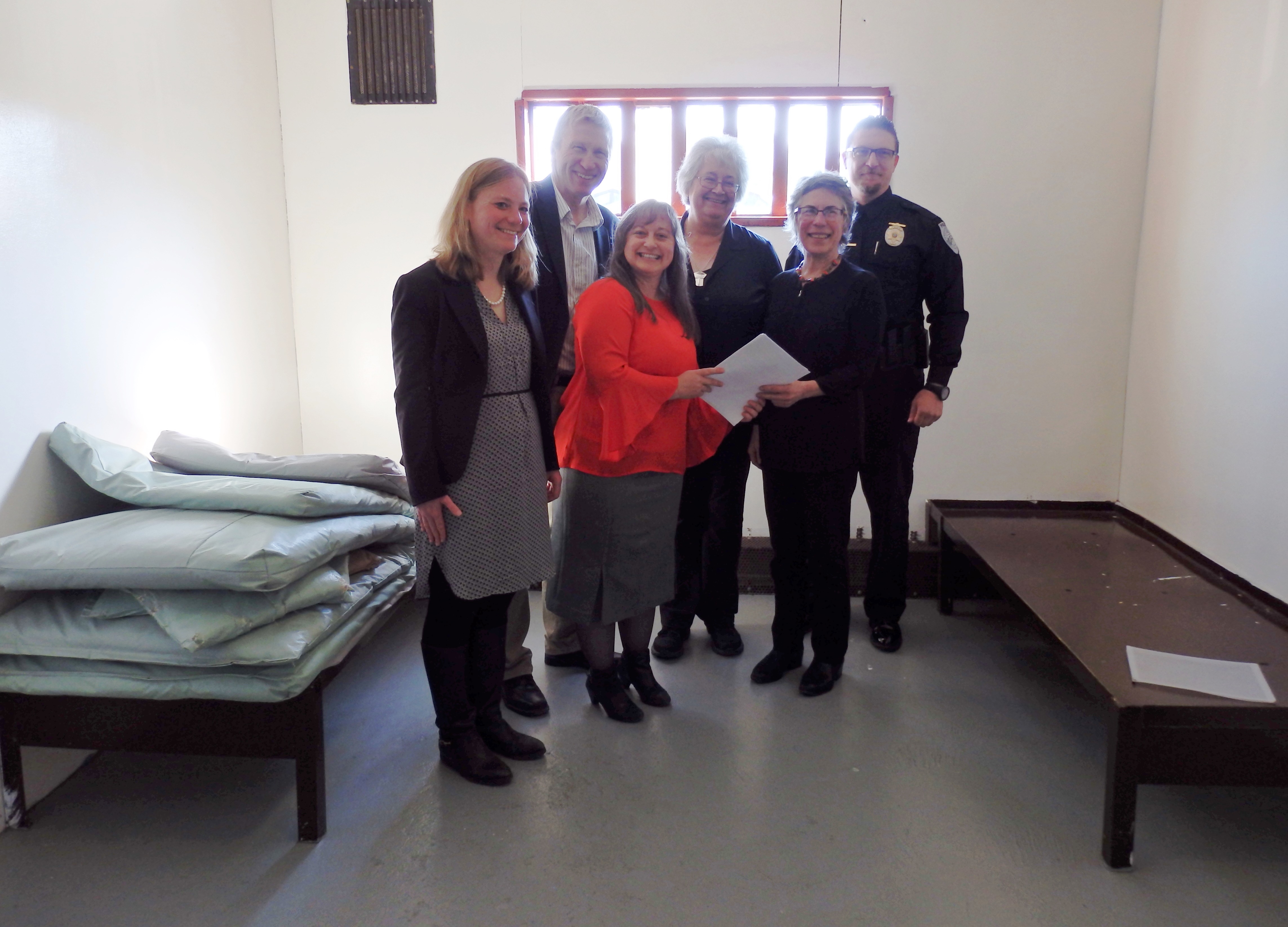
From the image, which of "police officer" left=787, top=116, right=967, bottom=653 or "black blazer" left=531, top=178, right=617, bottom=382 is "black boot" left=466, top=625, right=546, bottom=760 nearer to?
"black blazer" left=531, top=178, right=617, bottom=382

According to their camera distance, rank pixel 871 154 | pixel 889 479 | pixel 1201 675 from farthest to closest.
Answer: pixel 889 479 < pixel 871 154 < pixel 1201 675

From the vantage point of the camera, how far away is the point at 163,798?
6.53 feet

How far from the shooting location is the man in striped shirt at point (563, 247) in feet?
7.44

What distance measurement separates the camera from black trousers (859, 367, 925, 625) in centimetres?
276

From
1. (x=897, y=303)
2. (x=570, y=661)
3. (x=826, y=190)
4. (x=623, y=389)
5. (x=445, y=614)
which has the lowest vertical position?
(x=570, y=661)

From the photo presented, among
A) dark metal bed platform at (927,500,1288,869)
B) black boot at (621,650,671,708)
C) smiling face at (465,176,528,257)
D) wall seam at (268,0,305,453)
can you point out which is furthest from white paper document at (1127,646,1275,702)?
wall seam at (268,0,305,453)

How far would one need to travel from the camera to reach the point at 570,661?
108 inches

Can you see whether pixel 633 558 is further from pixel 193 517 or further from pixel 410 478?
pixel 193 517

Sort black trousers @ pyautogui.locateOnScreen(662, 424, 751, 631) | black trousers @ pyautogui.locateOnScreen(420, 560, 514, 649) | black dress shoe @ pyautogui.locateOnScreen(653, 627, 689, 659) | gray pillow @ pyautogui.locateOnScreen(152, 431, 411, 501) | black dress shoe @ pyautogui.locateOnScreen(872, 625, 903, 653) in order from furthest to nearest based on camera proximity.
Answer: black dress shoe @ pyautogui.locateOnScreen(872, 625, 903, 653) < black dress shoe @ pyautogui.locateOnScreen(653, 627, 689, 659) < black trousers @ pyautogui.locateOnScreen(662, 424, 751, 631) < gray pillow @ pyautogui.locateOnScreen(152, 431, 411, 501) < black trousers @ pyautogui.locateOnScreen(420, 560, 514, 649)

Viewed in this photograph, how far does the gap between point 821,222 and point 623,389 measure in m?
0.73

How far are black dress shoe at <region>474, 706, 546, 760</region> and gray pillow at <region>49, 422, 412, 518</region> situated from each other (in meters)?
0.64

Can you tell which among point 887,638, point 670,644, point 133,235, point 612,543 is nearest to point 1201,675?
point 887,638

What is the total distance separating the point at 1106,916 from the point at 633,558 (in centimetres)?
125

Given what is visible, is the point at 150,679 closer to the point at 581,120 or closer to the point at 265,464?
the point at 265,464
